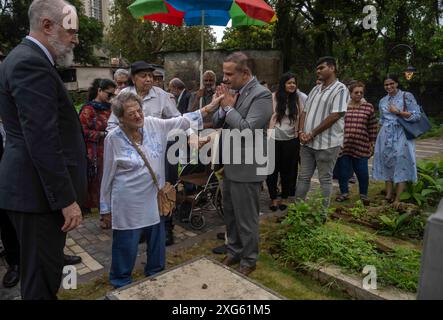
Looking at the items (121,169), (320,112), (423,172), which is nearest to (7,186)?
(121,169)

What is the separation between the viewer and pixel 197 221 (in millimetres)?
4879

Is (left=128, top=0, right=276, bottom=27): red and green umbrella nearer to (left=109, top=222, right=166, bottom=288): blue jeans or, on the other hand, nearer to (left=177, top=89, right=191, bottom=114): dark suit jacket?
(left=177, top=89, right=191, bottom=114): dark suit jacket

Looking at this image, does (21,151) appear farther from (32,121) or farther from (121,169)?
(121,169)

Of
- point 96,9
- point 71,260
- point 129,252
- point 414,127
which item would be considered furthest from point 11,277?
point 96,9

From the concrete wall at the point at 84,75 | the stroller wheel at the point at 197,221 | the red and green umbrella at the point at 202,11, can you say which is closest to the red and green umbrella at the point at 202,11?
the red and green umbrella at the point at 202,11

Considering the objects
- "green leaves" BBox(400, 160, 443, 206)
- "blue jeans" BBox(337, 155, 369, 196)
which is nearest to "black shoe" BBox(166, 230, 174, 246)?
"blue jeans" BBox(337, 155, 369, 196)

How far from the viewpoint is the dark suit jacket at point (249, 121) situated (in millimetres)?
3200

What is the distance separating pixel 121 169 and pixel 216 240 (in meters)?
2.03

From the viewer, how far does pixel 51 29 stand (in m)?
2.18

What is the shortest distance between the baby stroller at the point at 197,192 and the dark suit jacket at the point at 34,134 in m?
2.73

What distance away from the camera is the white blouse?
285cm

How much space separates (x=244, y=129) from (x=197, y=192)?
2154 millimetres

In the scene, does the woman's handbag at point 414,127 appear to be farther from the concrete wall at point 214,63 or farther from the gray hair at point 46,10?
the concrete wall at point 214,63

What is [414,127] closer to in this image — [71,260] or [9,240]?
[71,260]
